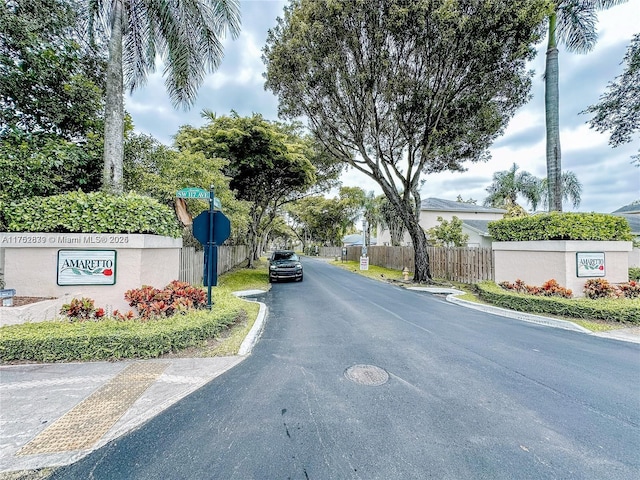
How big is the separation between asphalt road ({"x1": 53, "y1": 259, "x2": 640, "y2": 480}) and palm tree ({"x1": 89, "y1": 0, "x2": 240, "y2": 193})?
25.1 feet

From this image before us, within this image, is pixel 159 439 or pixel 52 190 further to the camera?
pixel 52 190

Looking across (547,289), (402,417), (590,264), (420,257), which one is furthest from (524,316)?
(420,257)

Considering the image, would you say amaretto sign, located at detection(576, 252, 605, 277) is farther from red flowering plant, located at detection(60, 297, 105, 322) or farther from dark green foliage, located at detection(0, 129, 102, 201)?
dark green foliage, located at detection(0, 129, 102, 201)

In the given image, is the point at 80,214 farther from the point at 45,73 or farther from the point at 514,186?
the point at 514,186

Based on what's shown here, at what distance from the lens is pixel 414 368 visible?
409 cm

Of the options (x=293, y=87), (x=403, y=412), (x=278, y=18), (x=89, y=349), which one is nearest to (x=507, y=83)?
(x=293, y=87)

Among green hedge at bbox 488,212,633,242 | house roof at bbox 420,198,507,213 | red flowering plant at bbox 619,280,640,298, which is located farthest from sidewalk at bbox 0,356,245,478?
house roof at bbox 420,198,507,213

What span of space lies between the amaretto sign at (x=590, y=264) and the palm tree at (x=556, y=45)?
114 inches

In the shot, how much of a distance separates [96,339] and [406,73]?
44.6ft

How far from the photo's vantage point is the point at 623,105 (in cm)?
1066

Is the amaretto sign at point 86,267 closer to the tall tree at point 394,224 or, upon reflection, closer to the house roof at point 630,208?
the tall tree at point 394,224

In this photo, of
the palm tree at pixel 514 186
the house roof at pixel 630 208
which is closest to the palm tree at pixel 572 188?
the palm tree at pixel 514 186

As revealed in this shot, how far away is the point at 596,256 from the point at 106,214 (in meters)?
12.1

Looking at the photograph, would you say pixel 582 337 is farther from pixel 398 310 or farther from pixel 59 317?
pixel 59 317
